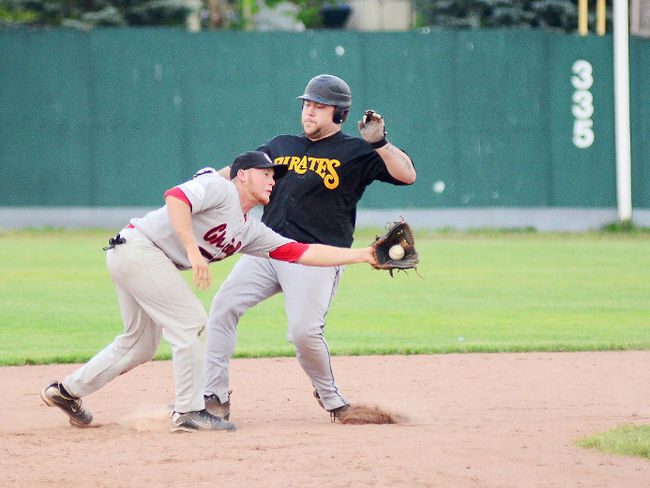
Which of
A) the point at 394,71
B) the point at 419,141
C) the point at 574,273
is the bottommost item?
the point at 574,273

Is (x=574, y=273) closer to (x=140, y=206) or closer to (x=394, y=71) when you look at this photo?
(x=394, y=71)

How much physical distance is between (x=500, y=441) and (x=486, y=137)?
51.0 feet

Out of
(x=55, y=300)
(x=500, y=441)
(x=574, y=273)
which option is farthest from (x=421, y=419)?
(x=574, y=273)

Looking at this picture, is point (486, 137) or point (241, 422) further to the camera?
point (486, 137)

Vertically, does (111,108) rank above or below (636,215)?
above

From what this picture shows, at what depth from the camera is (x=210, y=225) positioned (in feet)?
19.0

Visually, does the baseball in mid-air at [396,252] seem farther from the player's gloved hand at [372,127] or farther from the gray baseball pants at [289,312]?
the player's gloved hand at [372,127]

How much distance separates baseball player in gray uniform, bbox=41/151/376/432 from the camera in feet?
18.9

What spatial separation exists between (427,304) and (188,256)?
6.68 meters

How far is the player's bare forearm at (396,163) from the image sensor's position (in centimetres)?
634

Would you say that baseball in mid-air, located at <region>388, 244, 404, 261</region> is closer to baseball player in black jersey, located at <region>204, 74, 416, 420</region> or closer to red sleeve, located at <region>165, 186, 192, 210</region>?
baseball player in black jersey, located at <region>204, 74, 416, 420</region>

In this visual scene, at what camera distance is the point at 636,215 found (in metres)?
20.9

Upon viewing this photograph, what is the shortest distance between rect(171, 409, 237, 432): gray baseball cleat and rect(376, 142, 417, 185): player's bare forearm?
5.66ft

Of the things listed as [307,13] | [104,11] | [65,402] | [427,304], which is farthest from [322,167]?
[307,13]
